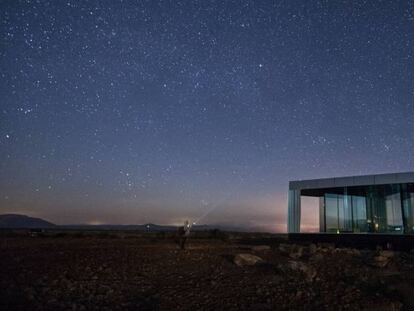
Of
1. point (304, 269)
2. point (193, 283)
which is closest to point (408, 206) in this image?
point (304, 269)

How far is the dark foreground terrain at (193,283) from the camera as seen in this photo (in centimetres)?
705

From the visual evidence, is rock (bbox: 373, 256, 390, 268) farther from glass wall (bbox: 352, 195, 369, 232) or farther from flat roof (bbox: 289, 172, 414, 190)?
glass wall (bbox: 352, 195, 369, 232)

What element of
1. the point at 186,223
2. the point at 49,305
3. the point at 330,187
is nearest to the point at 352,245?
the point at 330,187

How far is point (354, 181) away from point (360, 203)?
5.22ft

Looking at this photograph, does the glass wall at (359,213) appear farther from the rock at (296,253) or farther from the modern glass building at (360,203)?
the rock at (296,253)

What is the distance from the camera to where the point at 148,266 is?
10.1m

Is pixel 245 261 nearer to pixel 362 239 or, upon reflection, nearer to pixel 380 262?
pixel 380 262

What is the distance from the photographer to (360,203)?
2269 centimetres

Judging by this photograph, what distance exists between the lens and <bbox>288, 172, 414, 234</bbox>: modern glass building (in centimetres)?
2036

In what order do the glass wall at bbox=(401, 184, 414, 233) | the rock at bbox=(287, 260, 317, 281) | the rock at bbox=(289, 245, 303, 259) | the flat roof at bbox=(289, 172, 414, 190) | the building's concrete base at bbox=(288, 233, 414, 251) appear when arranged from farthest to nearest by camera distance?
the glass wall at bbox=(401, 184, 414, 233)
the flat roof at bbox=(289, 172, 414, 190)
the building's concrete base at bbox=(288, 233, 414, 251)
the rock at bbox=(289, 245, 303, 259)
the rock at bbox=(287, 260, 317, 281)

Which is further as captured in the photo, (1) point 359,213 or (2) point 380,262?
(1) point 359,213

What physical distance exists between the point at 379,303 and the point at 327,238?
1532 cm

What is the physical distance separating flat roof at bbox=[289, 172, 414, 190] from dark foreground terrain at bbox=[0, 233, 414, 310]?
8818mm

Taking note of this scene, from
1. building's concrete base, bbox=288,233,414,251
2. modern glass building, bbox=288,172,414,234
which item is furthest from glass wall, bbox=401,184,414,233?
building's concrete base, bbox=288,233,414,251
